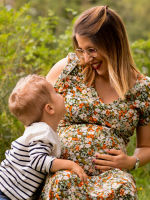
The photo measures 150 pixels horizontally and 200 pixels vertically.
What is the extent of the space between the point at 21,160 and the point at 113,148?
667 millimetres

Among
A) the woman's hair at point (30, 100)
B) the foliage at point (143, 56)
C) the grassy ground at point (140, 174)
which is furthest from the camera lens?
the foliage at point (143, 56)

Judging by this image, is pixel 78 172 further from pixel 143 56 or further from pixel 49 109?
pixel 143 56

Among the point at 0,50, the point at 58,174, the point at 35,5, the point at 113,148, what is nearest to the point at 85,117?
the point at 113,148

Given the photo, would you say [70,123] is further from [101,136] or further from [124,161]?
[124,161]

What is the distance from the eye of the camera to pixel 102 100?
7.13 ft

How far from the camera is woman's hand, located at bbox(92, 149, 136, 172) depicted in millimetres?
1937

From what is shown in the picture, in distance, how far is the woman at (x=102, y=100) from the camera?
1.96 m

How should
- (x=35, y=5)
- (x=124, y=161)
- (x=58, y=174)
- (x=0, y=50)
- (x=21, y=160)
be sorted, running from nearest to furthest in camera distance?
(x=58, y=174) < (x=21, y=160) < (x=124, y=161) < (x=0, y=50) < (x=35, y=5)

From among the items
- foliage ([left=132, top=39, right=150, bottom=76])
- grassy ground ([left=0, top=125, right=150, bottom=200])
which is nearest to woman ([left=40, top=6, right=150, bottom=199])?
grassy ground ([left=0, top=125, right=150, bottom=200])

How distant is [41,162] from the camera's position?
167 cm

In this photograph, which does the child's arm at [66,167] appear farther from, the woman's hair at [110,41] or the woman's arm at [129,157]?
the woman's hair at [110,41]

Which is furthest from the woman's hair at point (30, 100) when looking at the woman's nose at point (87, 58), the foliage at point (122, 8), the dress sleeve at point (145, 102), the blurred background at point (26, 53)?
the foliage at point (122, 8)

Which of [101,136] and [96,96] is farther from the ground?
[96,96]

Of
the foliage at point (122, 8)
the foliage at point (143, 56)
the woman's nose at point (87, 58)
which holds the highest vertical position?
the woman's nose at point (87, 58)
